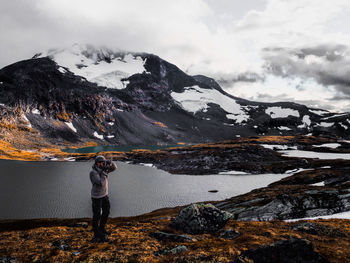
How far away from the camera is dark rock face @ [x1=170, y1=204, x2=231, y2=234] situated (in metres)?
17.2

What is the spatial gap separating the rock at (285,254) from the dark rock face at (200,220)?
19.2 ft

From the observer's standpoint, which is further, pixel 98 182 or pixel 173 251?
pixel 98 182

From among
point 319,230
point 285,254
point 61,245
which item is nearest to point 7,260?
point 61,245

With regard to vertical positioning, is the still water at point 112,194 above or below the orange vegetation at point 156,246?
below

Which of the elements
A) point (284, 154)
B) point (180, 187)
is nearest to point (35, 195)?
point (180, 187)

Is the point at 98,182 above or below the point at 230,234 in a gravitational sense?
above

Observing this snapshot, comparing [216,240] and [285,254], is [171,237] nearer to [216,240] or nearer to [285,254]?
[216,240]

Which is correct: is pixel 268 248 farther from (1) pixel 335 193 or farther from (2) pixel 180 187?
(2) pixel 180 187

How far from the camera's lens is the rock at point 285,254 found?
10820 millimetres

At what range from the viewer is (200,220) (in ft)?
57.2

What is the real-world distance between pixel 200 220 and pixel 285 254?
7310 millimetres

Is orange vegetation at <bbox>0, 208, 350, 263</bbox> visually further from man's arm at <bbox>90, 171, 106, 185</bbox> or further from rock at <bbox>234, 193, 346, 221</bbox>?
rock at <bbox>234, 193, 346, 221</bbox>

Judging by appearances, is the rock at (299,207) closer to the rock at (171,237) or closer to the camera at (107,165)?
the rock at (171,237)

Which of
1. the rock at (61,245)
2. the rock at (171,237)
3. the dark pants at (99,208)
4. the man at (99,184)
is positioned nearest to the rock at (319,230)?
the rock at (171,237)
